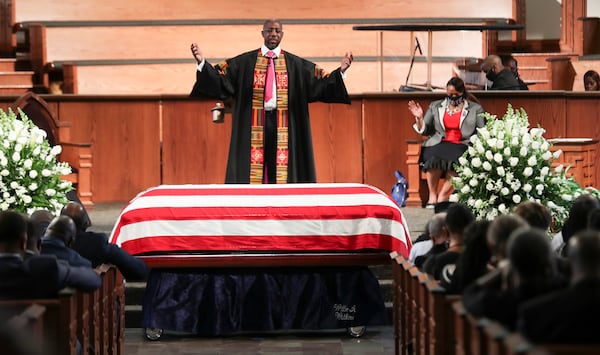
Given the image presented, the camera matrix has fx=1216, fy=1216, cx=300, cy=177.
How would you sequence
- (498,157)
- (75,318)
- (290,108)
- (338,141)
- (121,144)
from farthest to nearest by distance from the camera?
(121,144)
(338,141)
(290,108)
(498,157)
(75,318)

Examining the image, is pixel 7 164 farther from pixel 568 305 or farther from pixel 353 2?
pixel 353 2

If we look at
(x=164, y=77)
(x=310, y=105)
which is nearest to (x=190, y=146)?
(x=310, y=105)

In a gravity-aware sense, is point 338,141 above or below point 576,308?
above

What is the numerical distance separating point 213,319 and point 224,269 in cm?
32

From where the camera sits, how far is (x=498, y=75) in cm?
1302

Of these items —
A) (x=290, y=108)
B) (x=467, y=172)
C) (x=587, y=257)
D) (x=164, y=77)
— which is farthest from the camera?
(x=164, y=77)

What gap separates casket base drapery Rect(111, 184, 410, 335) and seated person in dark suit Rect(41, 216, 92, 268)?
1.96 metres

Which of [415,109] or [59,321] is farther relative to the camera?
[415,109]

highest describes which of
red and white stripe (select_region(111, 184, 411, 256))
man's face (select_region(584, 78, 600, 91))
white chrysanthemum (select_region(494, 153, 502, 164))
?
man's face (select_region(584, 78, 600, 91))

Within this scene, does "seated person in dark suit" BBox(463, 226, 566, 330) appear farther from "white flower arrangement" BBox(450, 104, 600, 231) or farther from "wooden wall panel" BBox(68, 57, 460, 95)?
"wooden wall panel" BBox(68, 57, 460, 95)

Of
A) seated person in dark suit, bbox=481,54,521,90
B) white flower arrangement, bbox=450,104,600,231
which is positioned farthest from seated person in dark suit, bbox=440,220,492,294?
seated person in dark suit, bbox=481,54,521,90

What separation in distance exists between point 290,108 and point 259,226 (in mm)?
2273

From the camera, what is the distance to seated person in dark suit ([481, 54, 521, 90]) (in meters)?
12.8

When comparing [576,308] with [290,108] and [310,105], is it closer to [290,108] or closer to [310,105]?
[290,108]
